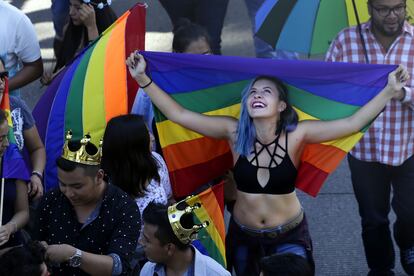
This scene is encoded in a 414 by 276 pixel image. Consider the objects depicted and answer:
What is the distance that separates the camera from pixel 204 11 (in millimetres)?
8336

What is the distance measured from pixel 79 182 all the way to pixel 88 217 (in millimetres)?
182

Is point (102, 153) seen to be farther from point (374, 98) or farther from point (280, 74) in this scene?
point (374, 98)

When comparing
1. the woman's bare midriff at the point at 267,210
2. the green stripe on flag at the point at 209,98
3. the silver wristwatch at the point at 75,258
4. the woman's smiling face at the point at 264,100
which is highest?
the woman's smiling face at the point at 264,100

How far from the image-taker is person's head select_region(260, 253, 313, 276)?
13.5 ft

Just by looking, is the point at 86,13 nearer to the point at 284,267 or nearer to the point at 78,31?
the point at 78,31

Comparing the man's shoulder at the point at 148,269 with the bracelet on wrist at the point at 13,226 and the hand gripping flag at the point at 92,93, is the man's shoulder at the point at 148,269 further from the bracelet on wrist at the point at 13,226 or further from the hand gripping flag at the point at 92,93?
the hand gripping flag at the point at 92,93

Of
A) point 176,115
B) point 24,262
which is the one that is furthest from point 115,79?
point 24,262

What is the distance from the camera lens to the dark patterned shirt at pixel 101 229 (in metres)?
4.84

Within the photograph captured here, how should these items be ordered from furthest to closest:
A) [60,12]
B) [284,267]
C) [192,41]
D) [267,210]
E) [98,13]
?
[60,12] < [98,13] < [192,41] < [267,210] < [284,267]

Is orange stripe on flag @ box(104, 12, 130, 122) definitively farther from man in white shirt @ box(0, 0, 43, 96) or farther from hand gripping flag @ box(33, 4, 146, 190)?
man in white shirt @ box(0, 0, 43, 96)

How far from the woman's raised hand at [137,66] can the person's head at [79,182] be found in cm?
82

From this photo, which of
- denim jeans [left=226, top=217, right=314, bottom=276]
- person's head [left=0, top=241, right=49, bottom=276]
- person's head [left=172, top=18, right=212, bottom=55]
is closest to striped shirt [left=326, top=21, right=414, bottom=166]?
person's head [left=172, top=18, right=212, bottom=55]

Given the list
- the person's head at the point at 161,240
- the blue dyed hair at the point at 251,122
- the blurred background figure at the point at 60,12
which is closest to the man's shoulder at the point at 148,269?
the person's head at the point at 161,240

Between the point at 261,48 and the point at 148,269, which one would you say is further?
the point at 261,48
